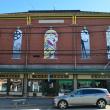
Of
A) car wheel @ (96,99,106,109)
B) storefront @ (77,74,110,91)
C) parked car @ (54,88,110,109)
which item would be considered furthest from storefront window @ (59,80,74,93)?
car wheel @ (96,99,106,109)

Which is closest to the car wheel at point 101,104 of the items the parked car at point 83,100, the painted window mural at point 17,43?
the parked car at point 83,100

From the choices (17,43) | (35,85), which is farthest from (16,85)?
(17,43)

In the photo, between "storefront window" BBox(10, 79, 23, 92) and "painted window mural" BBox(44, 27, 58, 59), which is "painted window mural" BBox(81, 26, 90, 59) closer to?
"painted window mural" BBox(44, 27, 58, 59)

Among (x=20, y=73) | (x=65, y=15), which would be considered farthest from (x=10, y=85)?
(x=65, y=15)

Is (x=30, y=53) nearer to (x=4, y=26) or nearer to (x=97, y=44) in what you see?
(x=4, y=26)

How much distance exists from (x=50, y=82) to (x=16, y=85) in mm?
4347

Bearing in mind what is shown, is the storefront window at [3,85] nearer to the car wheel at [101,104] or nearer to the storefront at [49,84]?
the storefront at [49,84]

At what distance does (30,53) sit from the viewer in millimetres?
41250

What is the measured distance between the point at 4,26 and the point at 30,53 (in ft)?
16.6

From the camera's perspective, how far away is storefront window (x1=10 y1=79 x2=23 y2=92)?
4078cm

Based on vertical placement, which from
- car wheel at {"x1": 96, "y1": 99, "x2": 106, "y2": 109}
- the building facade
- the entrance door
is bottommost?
car wheel at {"x1": 96, "y1": 99, "x2": 106, "y2": 109}

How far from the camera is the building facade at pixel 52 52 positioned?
40125 mm

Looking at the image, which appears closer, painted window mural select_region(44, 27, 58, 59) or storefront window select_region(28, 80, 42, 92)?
storefront window select_region(28, 80, 42, 92)

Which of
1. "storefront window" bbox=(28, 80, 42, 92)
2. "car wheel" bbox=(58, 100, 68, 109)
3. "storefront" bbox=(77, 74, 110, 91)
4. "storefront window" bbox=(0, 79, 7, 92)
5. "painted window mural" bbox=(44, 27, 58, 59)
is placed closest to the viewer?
"car wheel" bbox=(58, 100, 68, 109)
